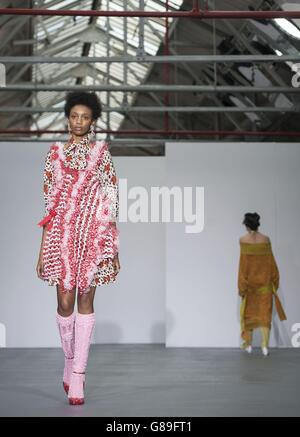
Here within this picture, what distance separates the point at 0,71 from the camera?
15.1 m

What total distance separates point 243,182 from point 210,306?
1.25m

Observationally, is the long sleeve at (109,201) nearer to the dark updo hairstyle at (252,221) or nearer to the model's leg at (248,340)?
the dark updo hairstyle at (252,221)

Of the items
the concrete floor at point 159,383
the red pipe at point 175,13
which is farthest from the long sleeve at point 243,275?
the red pipe at point 175,13

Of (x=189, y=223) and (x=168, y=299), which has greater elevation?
(x=189, y=223)

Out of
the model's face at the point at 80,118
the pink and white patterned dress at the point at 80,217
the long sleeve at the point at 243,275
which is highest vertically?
the model's face at the point at 80,118

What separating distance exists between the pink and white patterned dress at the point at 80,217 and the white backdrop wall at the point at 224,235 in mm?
4934

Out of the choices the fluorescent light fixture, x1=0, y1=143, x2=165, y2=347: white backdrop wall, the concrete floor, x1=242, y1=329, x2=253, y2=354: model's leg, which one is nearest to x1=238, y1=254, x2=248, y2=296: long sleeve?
x1=242, y1=329, x2=253, y2=354: model's leg

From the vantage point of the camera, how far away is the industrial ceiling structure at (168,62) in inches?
423

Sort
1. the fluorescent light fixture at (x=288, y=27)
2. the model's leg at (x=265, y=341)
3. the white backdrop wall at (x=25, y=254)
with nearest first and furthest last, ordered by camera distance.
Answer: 1. the model's leg at (x=265, y=341)
2. the white backdrop wall at (x=25, y=254)
3. the fluorescent light fixture at (x=288, y=27)

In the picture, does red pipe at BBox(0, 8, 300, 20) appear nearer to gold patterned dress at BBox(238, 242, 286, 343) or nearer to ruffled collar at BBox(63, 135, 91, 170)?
ruffled collar at BBox(63, 135, 91, 170)

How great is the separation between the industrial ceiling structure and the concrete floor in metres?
2.30

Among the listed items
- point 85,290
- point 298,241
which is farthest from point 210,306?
point 85,290
